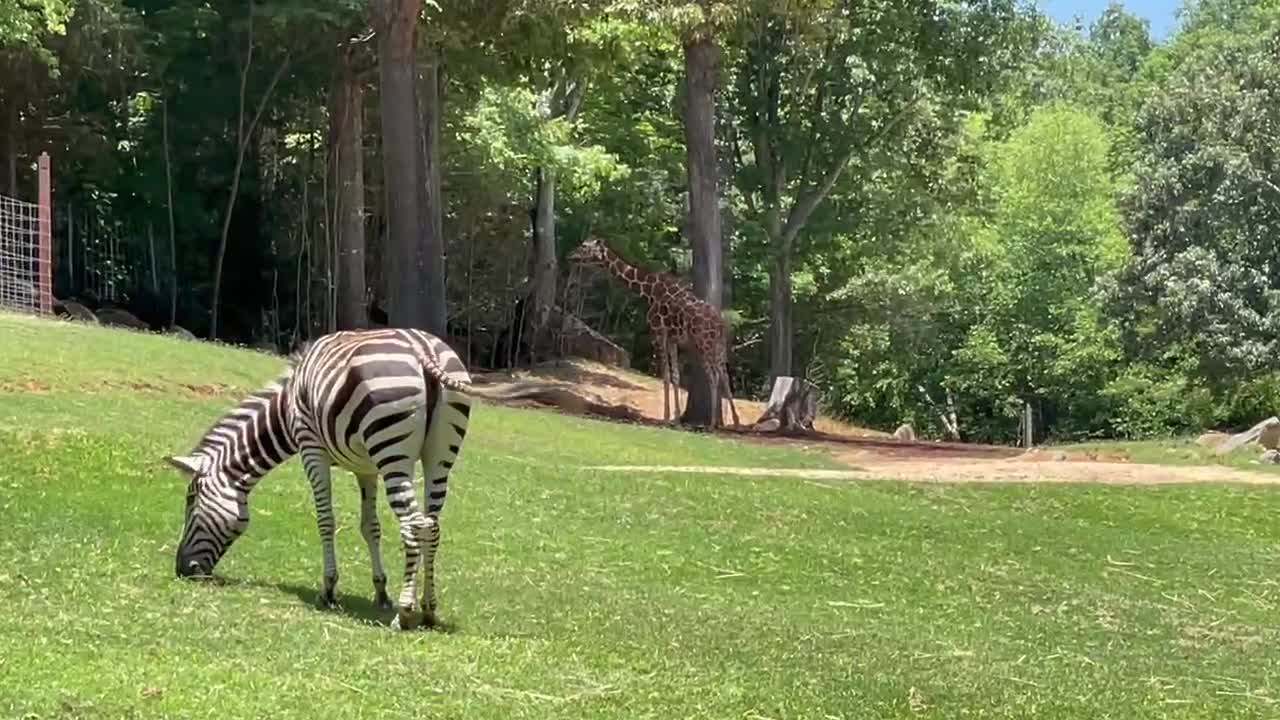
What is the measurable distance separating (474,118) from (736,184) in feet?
23.5

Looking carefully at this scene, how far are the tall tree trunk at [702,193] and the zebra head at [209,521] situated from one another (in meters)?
19.2

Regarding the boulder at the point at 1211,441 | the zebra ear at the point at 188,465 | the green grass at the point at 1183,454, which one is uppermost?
the zebra ear at the point at 188,465

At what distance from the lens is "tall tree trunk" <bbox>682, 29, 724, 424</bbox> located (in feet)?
98.2

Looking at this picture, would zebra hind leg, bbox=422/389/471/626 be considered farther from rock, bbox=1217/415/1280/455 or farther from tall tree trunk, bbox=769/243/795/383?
tall tree trunk, bbox=769/243/795/383

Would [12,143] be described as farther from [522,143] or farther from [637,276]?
[637,276]

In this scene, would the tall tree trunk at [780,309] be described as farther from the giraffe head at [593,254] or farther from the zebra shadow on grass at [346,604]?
the zebra shadow on grass at [346,604]

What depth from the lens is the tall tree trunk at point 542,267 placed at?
39.8 meters

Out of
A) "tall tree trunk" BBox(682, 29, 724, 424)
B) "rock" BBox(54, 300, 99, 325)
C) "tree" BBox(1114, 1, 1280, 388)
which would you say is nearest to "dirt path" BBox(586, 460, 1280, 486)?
"tall tree trunk" BBox(682, 29, 724, 424)

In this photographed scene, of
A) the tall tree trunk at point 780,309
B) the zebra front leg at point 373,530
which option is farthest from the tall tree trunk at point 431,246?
the zebra front leg at point 373,530

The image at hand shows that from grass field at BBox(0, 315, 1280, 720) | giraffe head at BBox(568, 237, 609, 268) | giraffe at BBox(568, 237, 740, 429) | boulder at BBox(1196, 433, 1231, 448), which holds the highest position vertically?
giraffe head at BBox(568, 237, 609, 268)

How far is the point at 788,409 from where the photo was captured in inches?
1153

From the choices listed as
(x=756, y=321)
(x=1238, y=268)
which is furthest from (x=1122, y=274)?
(x=756, y=321)

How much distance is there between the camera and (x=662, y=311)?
29.4 m

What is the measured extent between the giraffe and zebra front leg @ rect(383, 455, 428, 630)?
63.8 ft
